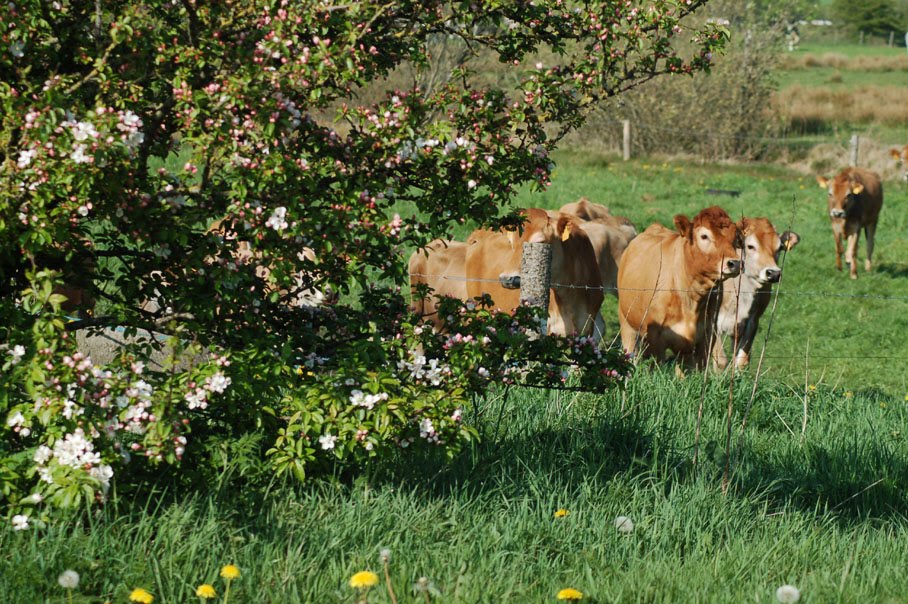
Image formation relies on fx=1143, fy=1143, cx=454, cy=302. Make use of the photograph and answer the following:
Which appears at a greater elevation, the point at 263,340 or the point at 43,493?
the point at 263,340

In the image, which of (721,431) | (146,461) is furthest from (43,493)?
(721,431)

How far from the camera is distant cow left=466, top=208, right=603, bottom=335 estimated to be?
9.36 m

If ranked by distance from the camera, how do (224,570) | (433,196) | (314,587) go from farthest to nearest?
(433,196)
(314,587)
(224,570)

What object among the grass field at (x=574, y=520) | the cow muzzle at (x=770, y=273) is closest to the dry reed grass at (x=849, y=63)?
the cow muzzle at (x=770, y=273)

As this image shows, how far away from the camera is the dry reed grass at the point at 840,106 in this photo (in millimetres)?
35594

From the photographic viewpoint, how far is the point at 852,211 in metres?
17.0

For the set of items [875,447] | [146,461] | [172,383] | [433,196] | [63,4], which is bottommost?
[875,447]

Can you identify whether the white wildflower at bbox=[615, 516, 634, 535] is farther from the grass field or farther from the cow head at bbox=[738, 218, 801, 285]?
the cow head at bbox=[738, 218, 801, 285]

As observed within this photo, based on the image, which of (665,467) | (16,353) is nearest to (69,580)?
(16,353)

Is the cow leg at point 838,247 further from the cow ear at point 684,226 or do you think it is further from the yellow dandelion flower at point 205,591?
the yellow dandelion flower at point 205,591

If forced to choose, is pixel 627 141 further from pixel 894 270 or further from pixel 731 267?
pixel 731 267

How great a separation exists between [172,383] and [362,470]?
1.09 meters

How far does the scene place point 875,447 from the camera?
627cm

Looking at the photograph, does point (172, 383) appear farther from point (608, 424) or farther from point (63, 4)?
point (608, 424)
